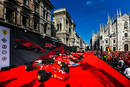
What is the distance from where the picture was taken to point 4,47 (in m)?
5.91

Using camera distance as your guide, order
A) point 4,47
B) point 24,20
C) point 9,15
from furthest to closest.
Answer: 1. point 24,20
2. point 9,15
3. point 4,47

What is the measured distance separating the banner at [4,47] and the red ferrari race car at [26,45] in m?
0.79

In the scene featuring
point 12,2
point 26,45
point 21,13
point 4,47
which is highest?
point 12,2

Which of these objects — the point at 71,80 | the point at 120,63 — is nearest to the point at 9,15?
the point at 71,80

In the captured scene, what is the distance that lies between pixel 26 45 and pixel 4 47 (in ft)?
6.61

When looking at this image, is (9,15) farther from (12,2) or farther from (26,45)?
(26,45)

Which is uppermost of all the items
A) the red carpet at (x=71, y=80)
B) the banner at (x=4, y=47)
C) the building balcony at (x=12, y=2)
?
the building balcony at (x=12, y=2)

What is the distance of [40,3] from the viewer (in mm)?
13531

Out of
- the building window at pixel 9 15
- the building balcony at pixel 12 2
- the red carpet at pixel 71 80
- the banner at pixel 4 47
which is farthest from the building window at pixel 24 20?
the red carpet at pixel 71 80

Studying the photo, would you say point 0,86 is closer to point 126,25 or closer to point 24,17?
point 24,17

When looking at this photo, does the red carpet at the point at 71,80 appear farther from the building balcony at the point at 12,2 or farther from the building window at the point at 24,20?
the building balcony at the point at 12,2

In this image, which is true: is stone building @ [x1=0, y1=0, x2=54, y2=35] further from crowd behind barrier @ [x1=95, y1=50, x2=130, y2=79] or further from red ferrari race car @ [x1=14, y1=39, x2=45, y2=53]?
crowd behind barrier @ [x1=95, y1=50, x2=130, y2=79]

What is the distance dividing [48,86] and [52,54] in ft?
22.7

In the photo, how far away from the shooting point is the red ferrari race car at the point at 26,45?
6981 millimetres
